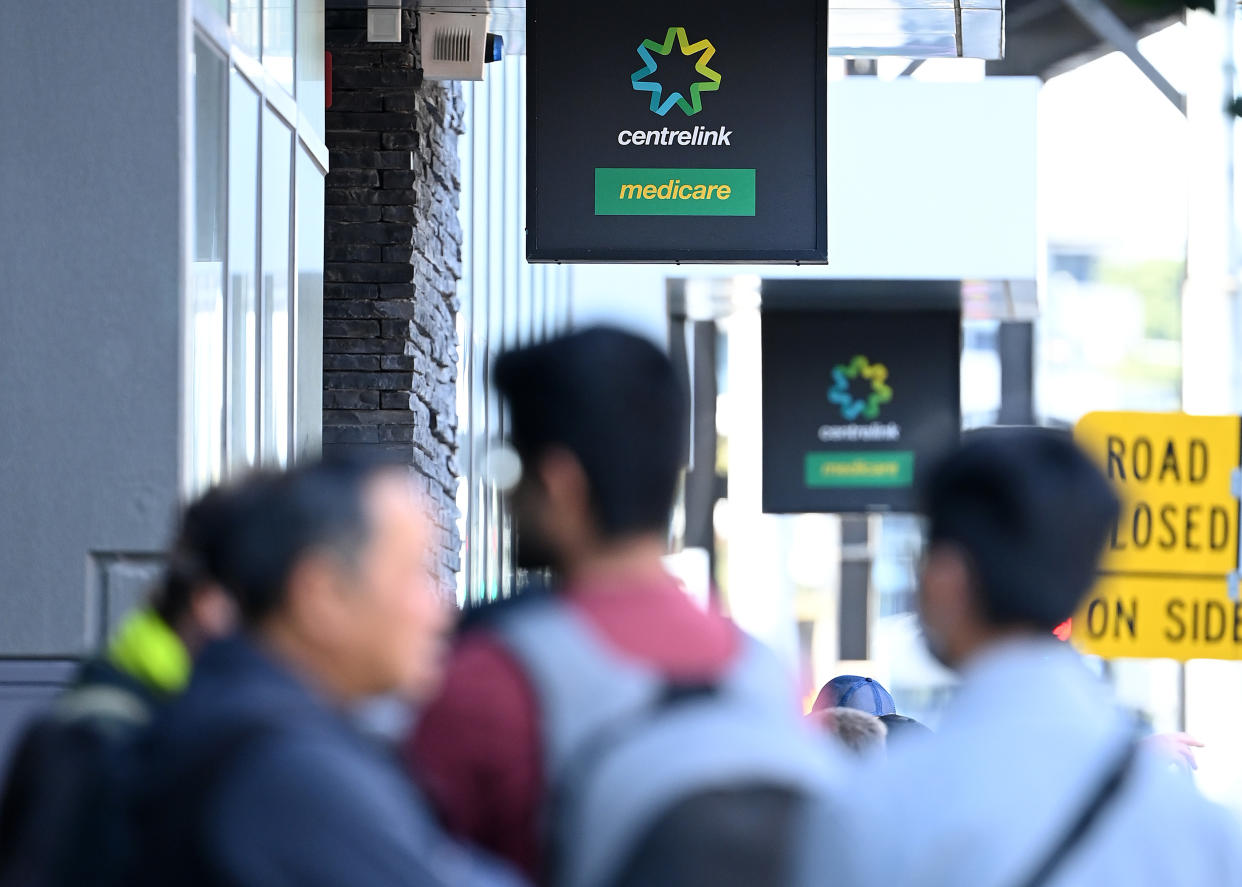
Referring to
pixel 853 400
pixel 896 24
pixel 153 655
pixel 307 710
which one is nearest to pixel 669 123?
pixel 896 24

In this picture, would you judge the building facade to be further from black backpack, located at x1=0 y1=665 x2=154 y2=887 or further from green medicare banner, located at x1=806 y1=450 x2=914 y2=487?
green medicare banner, located at x1=806 y1=450 x2=914 y2=487

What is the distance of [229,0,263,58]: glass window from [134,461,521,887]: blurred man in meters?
4.44

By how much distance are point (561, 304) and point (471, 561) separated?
21.9ft

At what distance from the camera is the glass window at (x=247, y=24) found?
7.00 meters

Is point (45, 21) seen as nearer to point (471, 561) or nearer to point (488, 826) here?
point (488, 826)

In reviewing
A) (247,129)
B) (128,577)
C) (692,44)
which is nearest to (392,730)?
(128,577)

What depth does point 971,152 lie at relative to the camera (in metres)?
17.0

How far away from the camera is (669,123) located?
8828mm

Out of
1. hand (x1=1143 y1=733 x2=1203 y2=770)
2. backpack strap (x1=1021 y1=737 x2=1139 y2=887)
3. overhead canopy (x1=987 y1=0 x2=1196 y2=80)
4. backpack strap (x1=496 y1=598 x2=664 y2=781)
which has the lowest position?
hand (x1=1143 y1=733 x2=1203 y2=770)

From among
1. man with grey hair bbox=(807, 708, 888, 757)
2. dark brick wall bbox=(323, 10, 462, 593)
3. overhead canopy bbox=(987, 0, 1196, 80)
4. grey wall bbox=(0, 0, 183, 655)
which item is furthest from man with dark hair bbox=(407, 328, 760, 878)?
overhead canopy bbox=(987, 0, 1196, 80)

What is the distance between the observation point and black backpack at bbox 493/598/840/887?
8.52 feet

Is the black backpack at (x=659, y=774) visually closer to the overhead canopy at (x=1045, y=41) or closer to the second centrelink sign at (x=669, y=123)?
the second centrelink sign at (x=669, y=123)

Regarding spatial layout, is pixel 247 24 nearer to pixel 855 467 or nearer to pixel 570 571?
pixel 570 571

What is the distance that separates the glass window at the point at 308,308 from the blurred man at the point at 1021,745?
542cm
